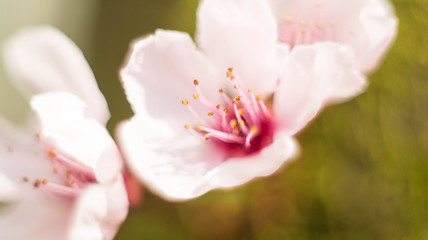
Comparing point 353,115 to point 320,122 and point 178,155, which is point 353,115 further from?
point 178,155

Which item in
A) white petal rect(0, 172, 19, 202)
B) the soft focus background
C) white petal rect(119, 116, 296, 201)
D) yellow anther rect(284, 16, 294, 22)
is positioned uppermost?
yellow anther rect(284, 16, 294, 22)

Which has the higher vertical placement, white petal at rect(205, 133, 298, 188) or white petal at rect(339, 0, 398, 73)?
white petal at rect(339, 0, 398, 73)

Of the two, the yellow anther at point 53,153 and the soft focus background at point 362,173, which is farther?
the soft focus background at point 362,173

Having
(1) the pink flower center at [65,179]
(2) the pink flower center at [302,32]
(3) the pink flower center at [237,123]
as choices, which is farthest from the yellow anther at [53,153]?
(2) the pink flower center at [302,32]

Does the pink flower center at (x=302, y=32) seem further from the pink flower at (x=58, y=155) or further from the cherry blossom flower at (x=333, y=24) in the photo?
the pink flower at (x=58, y=155)

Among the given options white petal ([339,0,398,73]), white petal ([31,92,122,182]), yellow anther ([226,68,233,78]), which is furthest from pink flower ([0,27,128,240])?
white petal ([339,0,398,73])

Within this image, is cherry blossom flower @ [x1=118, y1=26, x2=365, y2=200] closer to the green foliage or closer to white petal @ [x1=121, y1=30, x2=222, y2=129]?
white petal @ [x1=121, y1=30, x2=222, y2=129]

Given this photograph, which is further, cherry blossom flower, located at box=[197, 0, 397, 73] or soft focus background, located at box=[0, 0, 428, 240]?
soft focus background, located at box=[0, 0, 428, 240]
